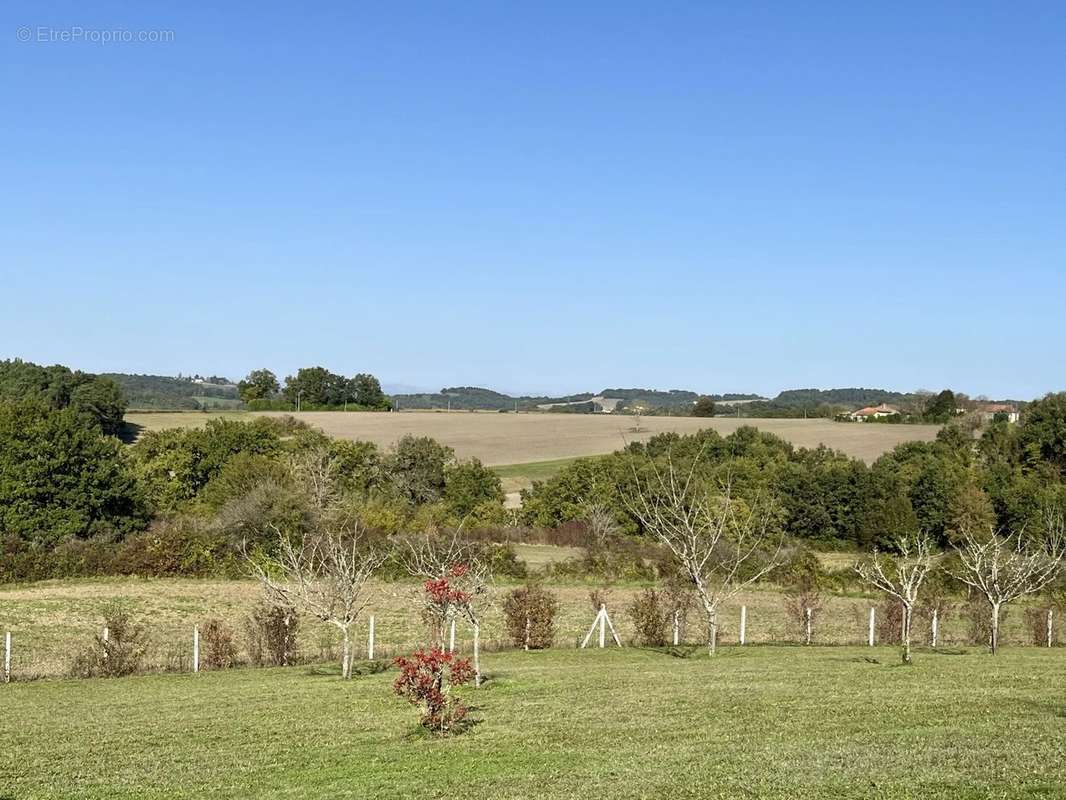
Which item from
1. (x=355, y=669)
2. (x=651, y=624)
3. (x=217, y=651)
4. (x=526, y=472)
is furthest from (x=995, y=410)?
→ (x=217, y=651)

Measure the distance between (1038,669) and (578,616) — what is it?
23974mm

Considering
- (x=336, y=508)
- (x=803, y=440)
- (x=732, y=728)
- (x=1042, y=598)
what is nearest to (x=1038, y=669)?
(x=732, y=728)

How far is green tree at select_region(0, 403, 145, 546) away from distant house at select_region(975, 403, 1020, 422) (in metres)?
83.9

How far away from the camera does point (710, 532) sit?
188ft

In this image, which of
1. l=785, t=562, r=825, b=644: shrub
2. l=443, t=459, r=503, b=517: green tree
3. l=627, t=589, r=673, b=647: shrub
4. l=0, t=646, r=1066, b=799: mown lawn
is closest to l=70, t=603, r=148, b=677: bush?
→ l=0, t=646, r=1066, b=799: mown lawn

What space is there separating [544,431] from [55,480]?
6757cm

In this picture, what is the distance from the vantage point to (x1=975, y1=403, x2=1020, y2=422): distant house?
116387mm

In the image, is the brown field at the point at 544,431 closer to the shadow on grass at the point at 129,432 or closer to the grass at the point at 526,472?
the shadow on grass at the point at 129,432

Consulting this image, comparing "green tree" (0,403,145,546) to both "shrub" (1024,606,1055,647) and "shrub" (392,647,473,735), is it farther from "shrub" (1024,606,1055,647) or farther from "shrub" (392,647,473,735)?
"shrub" (1024,606,1055,647)

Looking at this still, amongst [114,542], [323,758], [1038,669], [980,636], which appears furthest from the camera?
[114,542]

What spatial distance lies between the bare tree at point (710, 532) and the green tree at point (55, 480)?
3210 cm

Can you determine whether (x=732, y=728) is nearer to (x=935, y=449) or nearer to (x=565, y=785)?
(x=565, y=785)

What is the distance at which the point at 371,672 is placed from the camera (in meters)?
29.7

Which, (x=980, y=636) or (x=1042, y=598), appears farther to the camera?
(x=1042, y=598)
